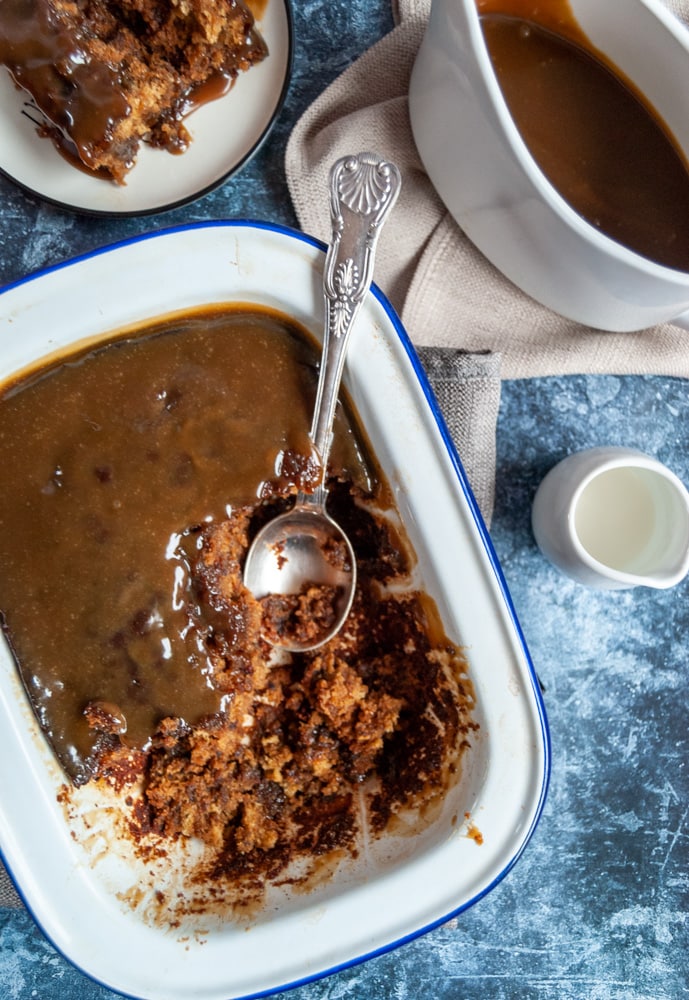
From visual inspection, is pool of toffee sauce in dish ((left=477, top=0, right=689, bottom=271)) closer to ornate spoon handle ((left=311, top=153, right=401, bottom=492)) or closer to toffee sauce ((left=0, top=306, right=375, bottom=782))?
ornate spoon handle ((left=311, top=153, right=401, bottom=492))

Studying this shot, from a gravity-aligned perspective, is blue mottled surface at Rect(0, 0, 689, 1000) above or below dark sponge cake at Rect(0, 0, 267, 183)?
below

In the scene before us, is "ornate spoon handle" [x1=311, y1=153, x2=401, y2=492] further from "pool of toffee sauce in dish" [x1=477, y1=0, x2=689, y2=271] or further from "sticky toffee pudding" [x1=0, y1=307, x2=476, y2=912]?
"pool of toffee sauce in dish" [x1=477, y1=0, x2=689, y2=271]

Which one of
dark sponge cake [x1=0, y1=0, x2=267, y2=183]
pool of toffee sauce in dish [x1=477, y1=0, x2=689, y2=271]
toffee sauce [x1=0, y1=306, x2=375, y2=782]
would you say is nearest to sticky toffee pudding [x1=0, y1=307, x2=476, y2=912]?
toffee sauce [x1=0, y1=306, x2=375, y2=782]

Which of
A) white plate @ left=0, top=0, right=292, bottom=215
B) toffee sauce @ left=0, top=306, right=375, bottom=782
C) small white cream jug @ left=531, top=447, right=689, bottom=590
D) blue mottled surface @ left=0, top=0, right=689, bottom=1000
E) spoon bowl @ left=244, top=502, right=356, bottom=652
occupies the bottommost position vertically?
blue mottled surface @ left=0, top=0, right=689, bottom=1000

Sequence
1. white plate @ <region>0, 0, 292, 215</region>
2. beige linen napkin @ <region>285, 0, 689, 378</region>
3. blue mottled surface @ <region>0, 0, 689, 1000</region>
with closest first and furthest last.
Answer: white plate @ <region>0, 0, 292, 215</region>, beige linen napkin @ <region>285, 0, 689, 378</region>, blue mottled surface @ <region>0, 0, 689, 1000</region>

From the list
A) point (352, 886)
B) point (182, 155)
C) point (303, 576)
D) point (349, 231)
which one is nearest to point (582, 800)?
point (352, 886)

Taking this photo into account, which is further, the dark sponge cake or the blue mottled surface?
the blue mottled surface

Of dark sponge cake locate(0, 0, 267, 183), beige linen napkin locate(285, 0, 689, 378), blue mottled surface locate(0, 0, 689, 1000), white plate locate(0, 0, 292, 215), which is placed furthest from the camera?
blue mottled surface locate(0, 0, 689, 1000)

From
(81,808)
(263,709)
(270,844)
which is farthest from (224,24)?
(270,844)
